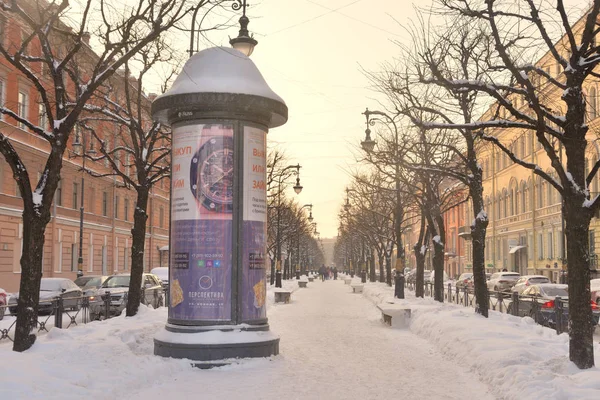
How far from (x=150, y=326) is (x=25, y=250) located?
4633mm

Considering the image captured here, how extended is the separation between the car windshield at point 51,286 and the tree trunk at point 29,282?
1467 centimetres

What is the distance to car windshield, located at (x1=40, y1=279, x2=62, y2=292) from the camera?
24.3m

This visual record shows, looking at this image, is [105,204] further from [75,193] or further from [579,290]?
[579,290]

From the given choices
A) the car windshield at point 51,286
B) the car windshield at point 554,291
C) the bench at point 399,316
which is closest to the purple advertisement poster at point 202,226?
the bench at point 399,316

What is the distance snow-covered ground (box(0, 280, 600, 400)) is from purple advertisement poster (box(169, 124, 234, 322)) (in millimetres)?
1131

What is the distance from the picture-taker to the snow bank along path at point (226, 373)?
324 inches

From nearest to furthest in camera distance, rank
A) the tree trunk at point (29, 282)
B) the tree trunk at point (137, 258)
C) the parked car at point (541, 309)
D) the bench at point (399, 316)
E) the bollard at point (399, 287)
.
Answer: the tree trunk at point (29, 282), the parked car at point (541, 309), the tree trunk at point (137, 258), the bench at point (399, 316), the bollard at point (399, 287)

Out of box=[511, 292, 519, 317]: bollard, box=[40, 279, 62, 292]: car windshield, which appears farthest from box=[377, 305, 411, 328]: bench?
box=[40, 279, 62, 292]: car windshield

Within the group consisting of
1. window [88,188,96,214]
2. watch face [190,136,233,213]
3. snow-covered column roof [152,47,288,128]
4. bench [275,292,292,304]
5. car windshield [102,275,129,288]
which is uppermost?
window [88,188,96,214]

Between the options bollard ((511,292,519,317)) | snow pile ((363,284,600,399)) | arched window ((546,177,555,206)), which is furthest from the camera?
arched window ((546,177,555,206))

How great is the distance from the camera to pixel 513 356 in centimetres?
953

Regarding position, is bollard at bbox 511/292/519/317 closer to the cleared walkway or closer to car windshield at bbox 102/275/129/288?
the cleared walkway

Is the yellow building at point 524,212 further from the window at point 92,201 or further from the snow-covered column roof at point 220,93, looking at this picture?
the snow-covered column roof at point 220,93

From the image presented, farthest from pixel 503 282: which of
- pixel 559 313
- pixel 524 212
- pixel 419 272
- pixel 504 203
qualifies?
pixel 504 203
